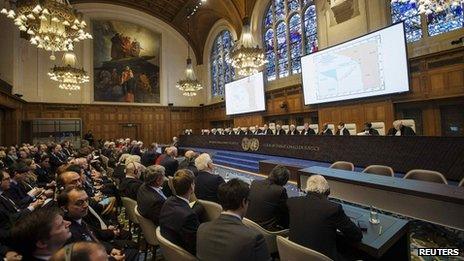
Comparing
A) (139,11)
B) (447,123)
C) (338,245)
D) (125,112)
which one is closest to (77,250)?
(338,245)

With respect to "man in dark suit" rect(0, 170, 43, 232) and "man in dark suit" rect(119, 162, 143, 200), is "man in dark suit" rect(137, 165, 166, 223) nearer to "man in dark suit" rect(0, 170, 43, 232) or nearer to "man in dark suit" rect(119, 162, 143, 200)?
"man in dark suit" rect(119, 162, 143, 200)

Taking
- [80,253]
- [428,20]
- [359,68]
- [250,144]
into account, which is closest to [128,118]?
[250,144]

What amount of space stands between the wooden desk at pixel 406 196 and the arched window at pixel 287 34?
29.1 feet

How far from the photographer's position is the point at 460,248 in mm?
3096

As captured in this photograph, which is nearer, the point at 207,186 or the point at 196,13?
the point at 207,186

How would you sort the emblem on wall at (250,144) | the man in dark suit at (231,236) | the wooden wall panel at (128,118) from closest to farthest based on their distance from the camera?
the man in dark suit at (231,236)
the emblem on wall at (250,144)
the wooden wall panel at (128,118)

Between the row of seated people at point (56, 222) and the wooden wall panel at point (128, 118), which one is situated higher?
the wooden wall panel at point (128, 118)

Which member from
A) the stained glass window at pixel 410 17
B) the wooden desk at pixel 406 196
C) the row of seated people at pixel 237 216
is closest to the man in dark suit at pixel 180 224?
the row of seated people at pixel 237 216

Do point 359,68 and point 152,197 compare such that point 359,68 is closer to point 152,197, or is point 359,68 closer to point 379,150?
point 379,150

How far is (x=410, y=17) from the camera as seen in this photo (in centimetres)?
827

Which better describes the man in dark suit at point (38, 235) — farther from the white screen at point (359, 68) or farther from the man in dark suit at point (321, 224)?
the white screen at point (359, 68)

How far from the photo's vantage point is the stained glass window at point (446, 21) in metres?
7.15

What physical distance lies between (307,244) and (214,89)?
1864 cm

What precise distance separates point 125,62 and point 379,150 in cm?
1720
